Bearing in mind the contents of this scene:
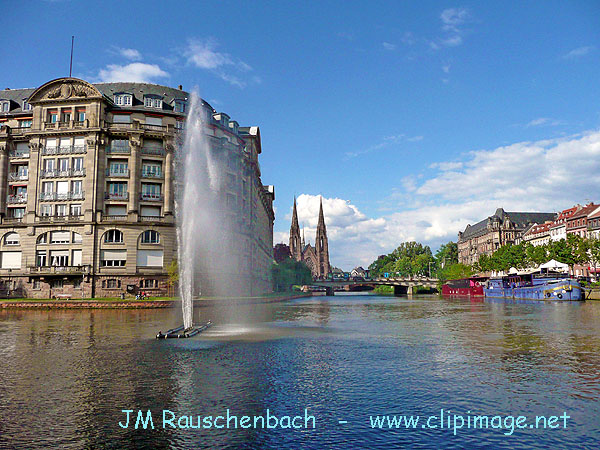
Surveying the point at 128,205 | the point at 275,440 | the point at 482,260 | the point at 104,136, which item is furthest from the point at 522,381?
the point at 482,260

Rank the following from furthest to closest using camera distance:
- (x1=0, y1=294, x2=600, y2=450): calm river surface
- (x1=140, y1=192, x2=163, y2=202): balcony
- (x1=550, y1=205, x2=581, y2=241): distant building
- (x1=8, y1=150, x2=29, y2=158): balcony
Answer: (x1=550, y1=205, x2=581, y2=241): distant building → (x1=8, y1=150, x2=29, y2=158): balcony → (x1=140, y1=192, x2=163, y2=202): balcony → (x1=0, y1=294, x2=600, y2=450): calm river surface

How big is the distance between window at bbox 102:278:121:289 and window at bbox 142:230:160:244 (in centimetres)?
732

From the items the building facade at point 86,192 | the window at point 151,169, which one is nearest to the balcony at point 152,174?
the window at point 151,169

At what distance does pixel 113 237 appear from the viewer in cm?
7525

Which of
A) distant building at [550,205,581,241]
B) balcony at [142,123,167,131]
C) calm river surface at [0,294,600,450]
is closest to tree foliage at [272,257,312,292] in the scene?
distant building at [550,205,581,241]

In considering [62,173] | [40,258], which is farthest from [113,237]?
[62,173]

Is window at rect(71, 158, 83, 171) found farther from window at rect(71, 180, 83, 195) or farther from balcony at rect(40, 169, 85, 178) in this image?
window at rect(71, 180, 83, 195)

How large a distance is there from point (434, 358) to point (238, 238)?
240 feet

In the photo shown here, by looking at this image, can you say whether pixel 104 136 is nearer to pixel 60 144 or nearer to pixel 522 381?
pixel 60 144

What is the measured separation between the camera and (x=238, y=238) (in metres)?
93.1

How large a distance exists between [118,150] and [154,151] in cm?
566

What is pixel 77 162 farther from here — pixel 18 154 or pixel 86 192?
pixel 18 154

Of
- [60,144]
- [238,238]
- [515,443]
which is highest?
[60,144]

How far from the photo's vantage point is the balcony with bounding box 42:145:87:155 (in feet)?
251
